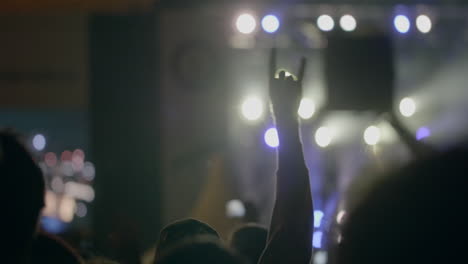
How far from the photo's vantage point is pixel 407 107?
6566 mm

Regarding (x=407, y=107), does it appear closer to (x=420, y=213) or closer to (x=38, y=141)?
(x=420, y=213)

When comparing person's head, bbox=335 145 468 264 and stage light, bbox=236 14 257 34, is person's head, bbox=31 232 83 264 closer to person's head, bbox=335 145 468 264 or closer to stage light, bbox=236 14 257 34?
person's head, bbox=335 145 468 264

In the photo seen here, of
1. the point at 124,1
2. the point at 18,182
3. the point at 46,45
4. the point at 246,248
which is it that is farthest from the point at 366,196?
the point at 46,45

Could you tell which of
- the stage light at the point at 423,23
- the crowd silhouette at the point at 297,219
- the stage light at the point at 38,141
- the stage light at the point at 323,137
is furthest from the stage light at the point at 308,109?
the stage light at the point at 38,141

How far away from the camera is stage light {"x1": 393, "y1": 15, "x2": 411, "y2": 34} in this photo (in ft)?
20.4

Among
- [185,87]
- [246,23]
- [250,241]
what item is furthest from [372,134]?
[250,241]

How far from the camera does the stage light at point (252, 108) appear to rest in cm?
629

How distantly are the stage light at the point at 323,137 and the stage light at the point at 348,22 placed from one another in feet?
3.58

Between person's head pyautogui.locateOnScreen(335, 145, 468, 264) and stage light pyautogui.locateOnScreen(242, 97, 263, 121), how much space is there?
548 centimetres

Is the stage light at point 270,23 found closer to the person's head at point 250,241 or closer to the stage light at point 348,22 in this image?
the stage light at point 348,22

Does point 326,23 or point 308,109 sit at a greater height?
point 326,23

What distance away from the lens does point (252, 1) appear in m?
6.55

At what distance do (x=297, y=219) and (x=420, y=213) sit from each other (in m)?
0.82

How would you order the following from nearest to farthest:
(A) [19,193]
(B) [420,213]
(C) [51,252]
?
(B) [420,213] < (A) [19,193] < (C) [51,252]
